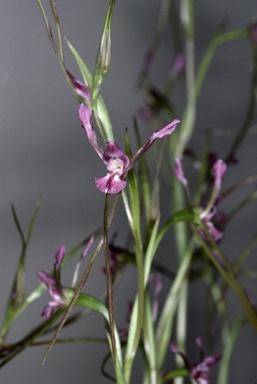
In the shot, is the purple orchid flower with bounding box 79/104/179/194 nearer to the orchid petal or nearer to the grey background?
the orchid petal

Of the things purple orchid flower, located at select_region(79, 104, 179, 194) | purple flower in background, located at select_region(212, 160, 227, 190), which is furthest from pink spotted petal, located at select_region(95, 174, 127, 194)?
purple flower in background, located at select_region(212, 160, 227, 190)

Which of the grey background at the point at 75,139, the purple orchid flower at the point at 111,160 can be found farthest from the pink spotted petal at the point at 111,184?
the grey background at the point at 75,139

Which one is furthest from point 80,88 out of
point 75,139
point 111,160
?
point 75,139

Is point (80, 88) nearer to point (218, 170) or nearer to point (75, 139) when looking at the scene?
point (218, 170)

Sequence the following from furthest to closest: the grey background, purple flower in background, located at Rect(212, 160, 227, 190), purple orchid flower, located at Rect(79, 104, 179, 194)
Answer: the grey background
purple flower in background, located at Rect(212, 160, 227, 190)
purple orchid flower, located at Rect(79, 104, 179, 194)

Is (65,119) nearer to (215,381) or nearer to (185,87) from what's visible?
(185,87)

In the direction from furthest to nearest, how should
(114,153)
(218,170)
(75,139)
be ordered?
(75,139) → (218,170) → (114,153)

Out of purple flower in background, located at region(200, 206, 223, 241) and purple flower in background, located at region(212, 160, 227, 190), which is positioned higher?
purple flower in background, located at region(212, 160, 227, 190)
